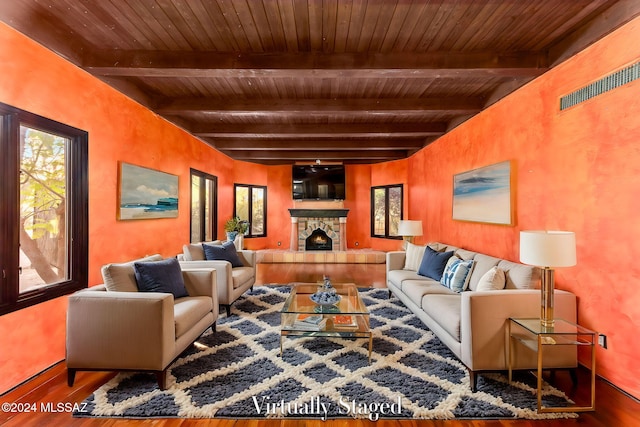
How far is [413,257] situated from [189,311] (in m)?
3.16

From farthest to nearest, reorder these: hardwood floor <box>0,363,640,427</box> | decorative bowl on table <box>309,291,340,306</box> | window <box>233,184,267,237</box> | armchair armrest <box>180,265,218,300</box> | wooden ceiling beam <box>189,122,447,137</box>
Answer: window <box>233,184,267,237</box> < wooden ceiling beam <box>189,122,447,137</box> < armchair armrest <box>180,265,218,300</box> < decorative bowl on table <box>309,291,340,306</box> < hardwood floor <box>0,363,640,427</box>

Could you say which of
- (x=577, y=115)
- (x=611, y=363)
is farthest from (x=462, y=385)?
(x=577, y=115)

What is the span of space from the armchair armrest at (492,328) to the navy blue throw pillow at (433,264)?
4.72 ft

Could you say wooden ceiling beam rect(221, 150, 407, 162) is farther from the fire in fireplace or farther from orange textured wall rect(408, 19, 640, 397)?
orange textured wall rect(408, 19, 640, 397)

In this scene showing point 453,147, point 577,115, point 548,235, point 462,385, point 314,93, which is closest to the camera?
point 548,235

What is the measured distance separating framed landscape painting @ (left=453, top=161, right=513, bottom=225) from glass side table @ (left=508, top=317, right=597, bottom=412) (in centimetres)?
143

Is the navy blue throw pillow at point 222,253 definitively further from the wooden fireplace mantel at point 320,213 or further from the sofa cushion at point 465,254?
the wooden fireplace mantel at point 320,213

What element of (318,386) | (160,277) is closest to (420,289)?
(318,386)

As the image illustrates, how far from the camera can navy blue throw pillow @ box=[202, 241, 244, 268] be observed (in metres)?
4.19

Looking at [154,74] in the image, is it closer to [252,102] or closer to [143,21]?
[143,21]

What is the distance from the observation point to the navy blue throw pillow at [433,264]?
379 centimetres

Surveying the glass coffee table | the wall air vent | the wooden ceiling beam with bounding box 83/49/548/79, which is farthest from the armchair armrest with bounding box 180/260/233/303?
the wall air vent

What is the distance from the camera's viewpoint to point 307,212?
8.21 meters

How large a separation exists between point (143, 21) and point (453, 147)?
4320 millimetres
